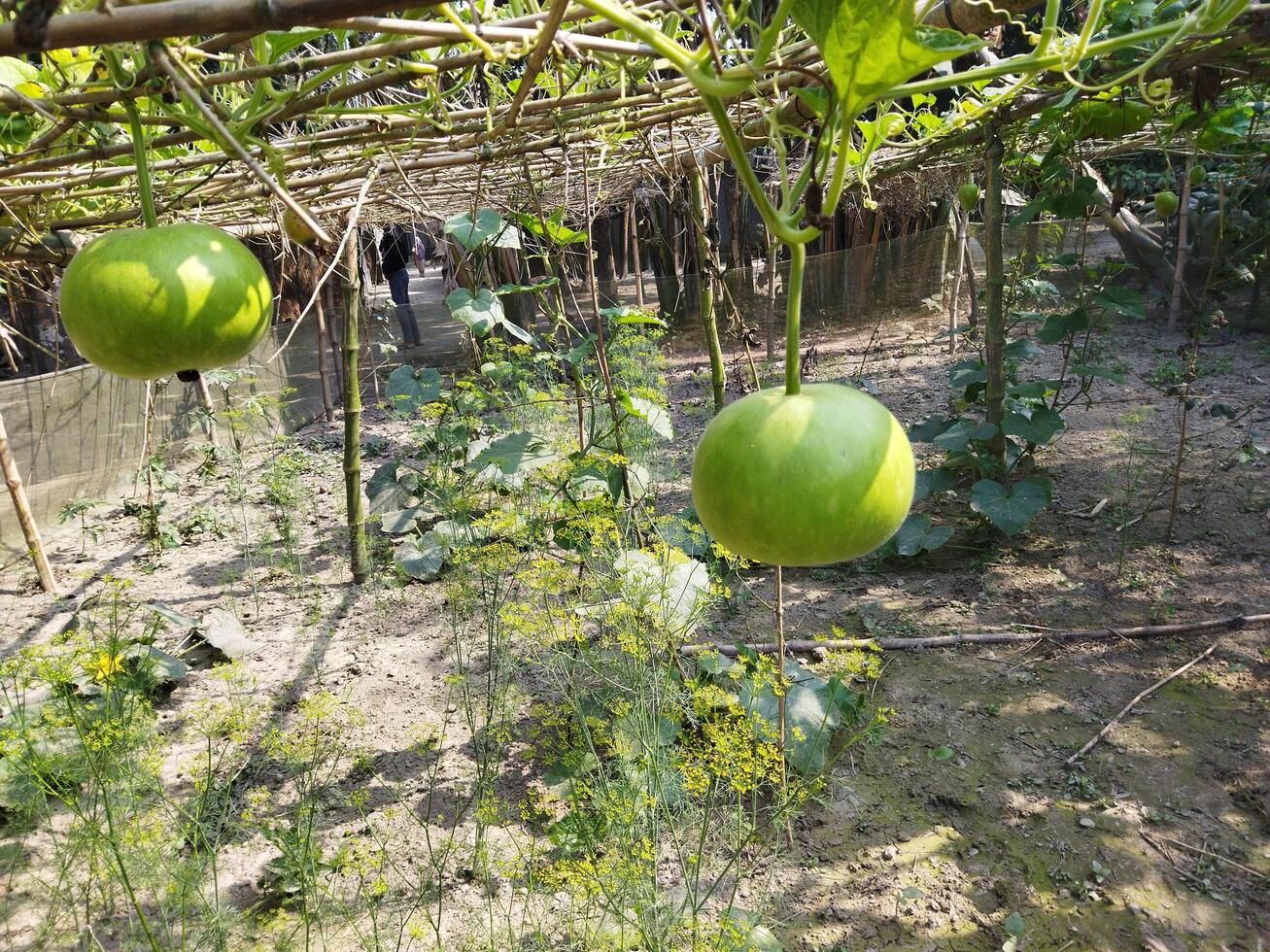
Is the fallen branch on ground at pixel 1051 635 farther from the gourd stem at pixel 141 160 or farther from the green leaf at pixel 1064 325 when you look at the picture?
the gourd stem at pixel 141 160

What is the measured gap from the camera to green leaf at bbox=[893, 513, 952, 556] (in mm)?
4137

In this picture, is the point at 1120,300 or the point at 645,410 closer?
the point at 645,410

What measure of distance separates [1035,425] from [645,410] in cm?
241

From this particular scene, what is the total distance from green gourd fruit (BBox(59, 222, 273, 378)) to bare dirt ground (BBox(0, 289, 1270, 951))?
191cm

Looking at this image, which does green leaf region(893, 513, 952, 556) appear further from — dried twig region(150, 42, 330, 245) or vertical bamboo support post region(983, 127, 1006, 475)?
dried twig region(150, 42, 330, 245)

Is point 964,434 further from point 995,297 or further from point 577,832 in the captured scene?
point 577,832

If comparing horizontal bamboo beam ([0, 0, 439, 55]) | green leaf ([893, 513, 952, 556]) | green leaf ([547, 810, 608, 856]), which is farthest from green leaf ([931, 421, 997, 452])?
horizontal bamboo beam ([0, 0, 439, 55])

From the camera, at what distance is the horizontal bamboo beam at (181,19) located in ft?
1.69

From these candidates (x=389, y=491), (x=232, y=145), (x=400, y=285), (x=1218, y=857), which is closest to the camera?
(x=232, y=145)

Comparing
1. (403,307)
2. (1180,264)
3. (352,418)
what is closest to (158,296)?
(352,418)

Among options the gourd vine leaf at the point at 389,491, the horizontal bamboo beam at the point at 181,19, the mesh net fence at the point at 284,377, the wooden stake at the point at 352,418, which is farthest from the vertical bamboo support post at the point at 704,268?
the horizontal bamboo beam at the point at 181,19

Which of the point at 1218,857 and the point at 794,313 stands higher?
the point at 794,313

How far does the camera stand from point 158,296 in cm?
84

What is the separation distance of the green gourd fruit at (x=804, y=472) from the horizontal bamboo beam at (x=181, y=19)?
1.43 ft
